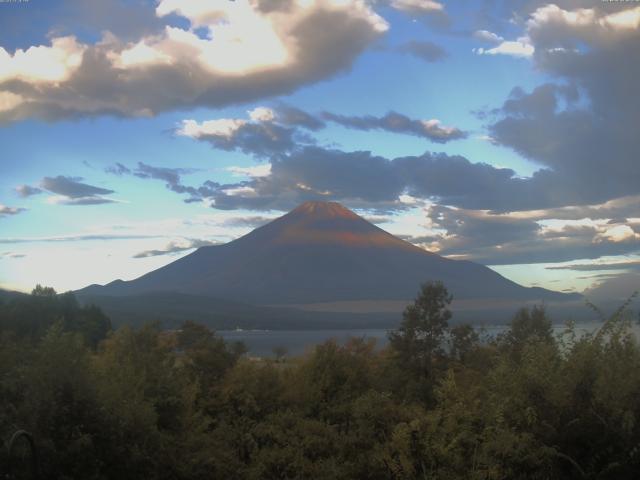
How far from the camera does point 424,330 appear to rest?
36.7 metres

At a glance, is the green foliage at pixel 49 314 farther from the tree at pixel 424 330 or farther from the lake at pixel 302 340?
the tree at pixel 424 330

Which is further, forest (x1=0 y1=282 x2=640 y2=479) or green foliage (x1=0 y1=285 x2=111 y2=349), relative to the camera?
green foliage (x1=0 y1=285 x2=111 y2=349)

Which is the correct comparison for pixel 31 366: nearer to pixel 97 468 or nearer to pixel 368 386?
pixel 97 468

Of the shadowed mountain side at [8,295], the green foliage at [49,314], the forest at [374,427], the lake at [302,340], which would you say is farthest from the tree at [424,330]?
the shadowed mountain side at [8,295]

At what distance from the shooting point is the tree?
3566 cm

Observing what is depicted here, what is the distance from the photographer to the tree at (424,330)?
35.7 m

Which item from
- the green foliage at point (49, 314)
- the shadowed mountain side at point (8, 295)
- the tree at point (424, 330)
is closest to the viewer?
the tree at point (424, 330)

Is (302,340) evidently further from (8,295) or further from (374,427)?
(374,427)

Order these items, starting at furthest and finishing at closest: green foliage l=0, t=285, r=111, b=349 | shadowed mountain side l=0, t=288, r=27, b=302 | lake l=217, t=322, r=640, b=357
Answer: shadowed mountain side l=0, t=288, r=27, b=302 < green foliage l=0, t=285, r=111, b=349 < lake l=217, t=322, r=640, b=357

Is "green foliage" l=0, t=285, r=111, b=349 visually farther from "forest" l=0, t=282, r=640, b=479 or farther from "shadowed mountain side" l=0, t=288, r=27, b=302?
"forest" l=0, t=282, r=640, b=479

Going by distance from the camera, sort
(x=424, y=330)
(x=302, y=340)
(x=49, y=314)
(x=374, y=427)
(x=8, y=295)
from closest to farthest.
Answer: (x=374, y=427), (x=424, y=330), (x=49, y=314), (x=8, y=295), (x=302, y=340)

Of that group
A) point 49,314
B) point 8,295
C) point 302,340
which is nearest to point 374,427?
point 49,314

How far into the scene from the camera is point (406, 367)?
34969mm

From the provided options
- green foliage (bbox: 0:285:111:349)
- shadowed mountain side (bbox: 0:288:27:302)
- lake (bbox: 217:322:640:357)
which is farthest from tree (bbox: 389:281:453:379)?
shadowed mountain side (bbox: 0:288:27:302)
